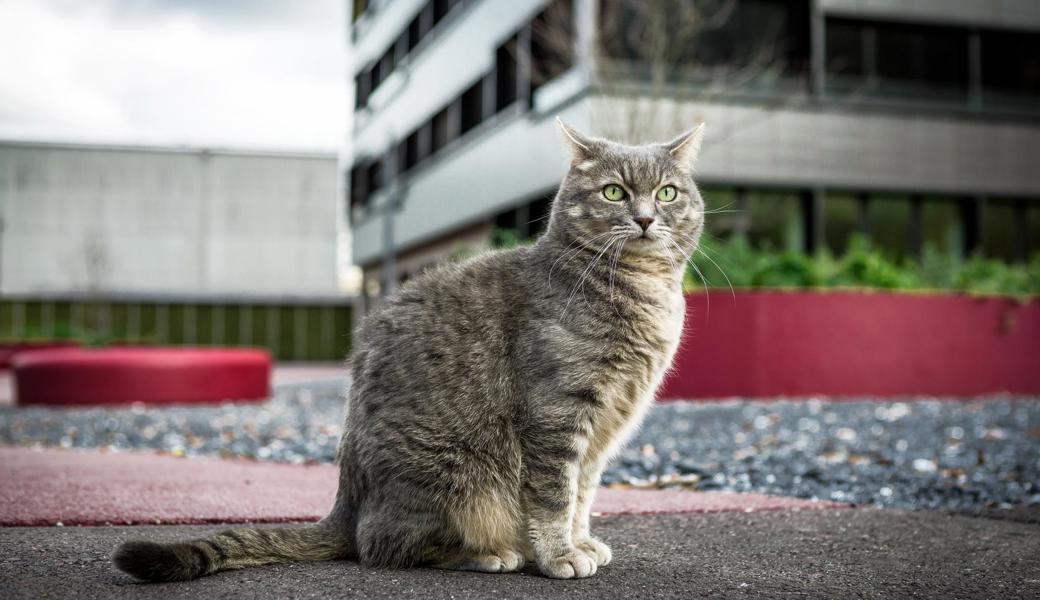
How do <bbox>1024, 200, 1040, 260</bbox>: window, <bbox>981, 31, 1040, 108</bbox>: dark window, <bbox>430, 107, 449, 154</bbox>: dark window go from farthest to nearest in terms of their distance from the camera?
1. <bbox>430, 107, 449, 154</bbox>: dark window
2. <bbox>1024, 200, 1040, 260</bbox>: window
3. <bbox>981, 31, 1040, 108</bbox>: dark window

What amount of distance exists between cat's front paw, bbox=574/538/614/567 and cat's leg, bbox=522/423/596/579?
0.15 metres

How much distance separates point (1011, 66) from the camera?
1858 centimetres

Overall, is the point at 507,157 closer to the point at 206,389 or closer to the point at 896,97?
the point at 896,97

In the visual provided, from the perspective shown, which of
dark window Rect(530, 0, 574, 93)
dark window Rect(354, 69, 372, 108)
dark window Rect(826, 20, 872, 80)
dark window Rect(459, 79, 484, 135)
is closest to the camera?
dark window Rect(530, 0, 574, 93)

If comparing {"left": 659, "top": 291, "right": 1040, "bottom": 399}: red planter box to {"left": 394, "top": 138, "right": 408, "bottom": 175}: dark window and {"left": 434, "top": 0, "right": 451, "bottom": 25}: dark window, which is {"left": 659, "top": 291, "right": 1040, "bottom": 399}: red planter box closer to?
{"left": 434, "top": 0, "right": 451, "bottom": 25}: dark window

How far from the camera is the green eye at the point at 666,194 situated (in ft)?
11.8

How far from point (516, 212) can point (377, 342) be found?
1644cm

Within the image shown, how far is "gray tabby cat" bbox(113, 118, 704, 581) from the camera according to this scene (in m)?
3.22

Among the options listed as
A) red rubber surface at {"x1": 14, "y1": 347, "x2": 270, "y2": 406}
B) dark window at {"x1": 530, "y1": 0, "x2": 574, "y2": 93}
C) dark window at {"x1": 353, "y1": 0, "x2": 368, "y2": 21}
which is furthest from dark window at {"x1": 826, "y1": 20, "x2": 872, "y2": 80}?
dark window at {"x1": 353, "y1": 0, "x2": 368, "y2": 21}

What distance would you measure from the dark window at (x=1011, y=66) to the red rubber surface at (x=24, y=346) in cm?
2267

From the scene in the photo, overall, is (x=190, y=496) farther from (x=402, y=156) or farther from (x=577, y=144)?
(x=402, y=156)

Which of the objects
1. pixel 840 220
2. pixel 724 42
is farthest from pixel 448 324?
pixel 840 220

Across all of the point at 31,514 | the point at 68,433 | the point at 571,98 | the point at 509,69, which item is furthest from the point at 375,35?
the point at 31,514

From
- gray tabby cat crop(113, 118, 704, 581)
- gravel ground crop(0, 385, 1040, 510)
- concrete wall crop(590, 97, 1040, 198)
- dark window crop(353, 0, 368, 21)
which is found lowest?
gravel ground crop(0, 385, 1040, 510)
